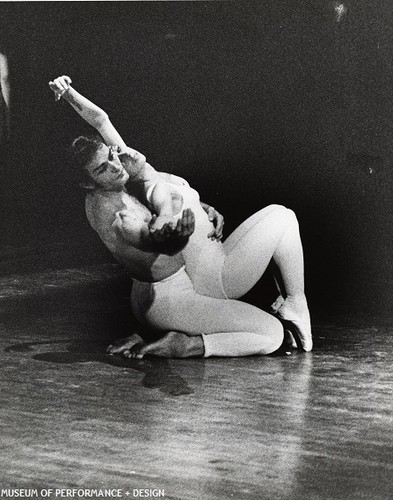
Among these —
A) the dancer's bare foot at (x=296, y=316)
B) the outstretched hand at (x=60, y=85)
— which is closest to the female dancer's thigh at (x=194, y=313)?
the dancer's bare foot at (x=296, y=316)

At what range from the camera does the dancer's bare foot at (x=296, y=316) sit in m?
3.66

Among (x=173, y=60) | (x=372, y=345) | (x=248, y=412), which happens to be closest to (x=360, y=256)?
(x=372, y=345)

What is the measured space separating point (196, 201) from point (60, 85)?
2.29 feet

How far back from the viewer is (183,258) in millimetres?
3637

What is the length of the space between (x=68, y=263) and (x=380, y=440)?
1947mm

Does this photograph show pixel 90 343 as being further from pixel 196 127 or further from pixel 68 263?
pixel 196 127

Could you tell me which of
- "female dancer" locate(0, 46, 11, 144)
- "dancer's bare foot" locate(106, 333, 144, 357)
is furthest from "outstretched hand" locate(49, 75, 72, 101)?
"dancer's bare foot" locate(106, 333, 144, 357)

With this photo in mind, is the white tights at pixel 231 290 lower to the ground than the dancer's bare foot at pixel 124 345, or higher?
higher

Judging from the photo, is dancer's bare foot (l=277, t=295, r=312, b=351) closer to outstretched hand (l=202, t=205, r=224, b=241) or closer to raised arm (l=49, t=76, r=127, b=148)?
outstretched hand (l=202, t=205, r=224, b=241)

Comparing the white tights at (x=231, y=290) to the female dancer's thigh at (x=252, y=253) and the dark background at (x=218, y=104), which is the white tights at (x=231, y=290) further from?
the dark background at (x=218, y=104)

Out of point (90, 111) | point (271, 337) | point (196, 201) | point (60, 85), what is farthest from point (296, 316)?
point (60, 85)

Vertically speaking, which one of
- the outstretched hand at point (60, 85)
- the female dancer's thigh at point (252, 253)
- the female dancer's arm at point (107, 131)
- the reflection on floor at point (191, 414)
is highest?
the outstretched hand at point (60, 85)

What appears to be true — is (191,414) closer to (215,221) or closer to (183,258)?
(183,258)

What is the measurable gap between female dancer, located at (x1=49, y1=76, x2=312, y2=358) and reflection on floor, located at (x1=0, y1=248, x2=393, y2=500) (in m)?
0.10
